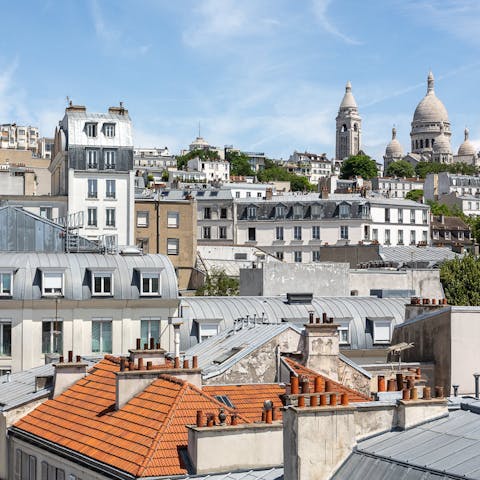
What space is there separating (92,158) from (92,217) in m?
4.57

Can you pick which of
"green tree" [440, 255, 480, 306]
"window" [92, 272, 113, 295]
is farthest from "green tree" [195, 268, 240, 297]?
"window" [92, 272, 113, 295]

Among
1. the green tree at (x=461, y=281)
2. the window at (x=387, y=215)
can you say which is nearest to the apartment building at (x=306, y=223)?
the window at (x=387, y=215)

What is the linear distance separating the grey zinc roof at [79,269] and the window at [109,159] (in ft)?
115

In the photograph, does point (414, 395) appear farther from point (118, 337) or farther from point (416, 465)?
point (118, 337)

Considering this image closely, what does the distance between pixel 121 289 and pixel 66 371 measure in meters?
17.8

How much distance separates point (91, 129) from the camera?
8612cm

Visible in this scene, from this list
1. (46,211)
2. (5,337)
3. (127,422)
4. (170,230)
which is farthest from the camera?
(170,230)

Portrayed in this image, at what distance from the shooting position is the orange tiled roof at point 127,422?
75.5ft

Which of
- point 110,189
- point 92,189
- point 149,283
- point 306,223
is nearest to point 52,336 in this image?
point 149,283

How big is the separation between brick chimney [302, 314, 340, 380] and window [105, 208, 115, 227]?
51.9 meters

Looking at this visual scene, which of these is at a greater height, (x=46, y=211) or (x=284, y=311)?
(x=46, y=211)

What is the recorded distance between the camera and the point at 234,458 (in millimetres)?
22266

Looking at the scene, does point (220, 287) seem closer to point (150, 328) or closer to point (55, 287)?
point (150, 328)

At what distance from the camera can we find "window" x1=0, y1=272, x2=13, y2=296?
4659 cm
